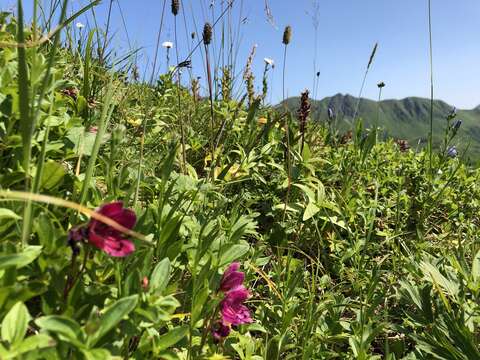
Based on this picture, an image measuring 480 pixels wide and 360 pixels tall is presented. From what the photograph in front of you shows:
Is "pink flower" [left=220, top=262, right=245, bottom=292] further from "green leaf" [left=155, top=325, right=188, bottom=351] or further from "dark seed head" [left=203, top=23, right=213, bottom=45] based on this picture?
"dark seed head" [left=203, top=23, right=213, bottom=45]

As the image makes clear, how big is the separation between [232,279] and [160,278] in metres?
0.23

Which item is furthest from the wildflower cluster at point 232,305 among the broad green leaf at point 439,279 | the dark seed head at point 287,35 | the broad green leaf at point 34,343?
the dark seed head at point 287,35

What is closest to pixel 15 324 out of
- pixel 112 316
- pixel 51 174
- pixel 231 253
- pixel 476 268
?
pixel 112 316

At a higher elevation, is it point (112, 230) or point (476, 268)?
point (112, 230)

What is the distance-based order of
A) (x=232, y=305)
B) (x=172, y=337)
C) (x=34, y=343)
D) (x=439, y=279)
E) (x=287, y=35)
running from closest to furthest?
(x=34, y=343) → (x=172, y=337) → (x=232, y=305) → (x=439, y=279) → (x=287, y=35)

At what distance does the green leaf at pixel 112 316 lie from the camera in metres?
0.86

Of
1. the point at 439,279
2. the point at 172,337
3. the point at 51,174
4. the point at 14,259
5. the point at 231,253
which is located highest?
the point at 51,174

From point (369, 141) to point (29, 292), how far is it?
7.92 feet

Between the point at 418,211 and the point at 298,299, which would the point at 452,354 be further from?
the point at 418,211

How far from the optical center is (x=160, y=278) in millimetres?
1070

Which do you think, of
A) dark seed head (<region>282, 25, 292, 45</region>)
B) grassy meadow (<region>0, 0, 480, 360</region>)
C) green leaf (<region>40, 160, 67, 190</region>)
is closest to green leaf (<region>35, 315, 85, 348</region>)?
grassy meadow (<region>0, 0, 480, 360</region>)

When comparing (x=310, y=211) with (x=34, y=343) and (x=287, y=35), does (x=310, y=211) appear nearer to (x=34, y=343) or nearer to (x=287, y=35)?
(x=287, y=35)

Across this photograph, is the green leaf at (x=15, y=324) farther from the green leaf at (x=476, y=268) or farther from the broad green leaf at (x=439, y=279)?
the green leaf at (x=476, y=268)

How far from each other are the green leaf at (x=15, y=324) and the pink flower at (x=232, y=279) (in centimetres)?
54
